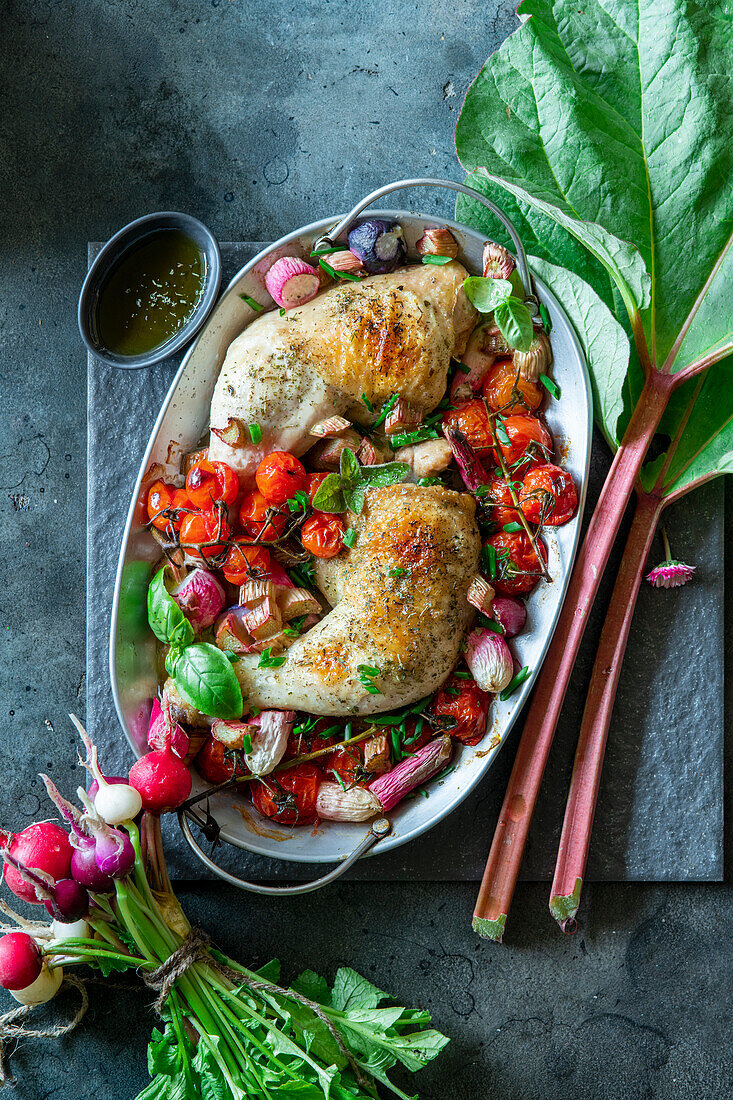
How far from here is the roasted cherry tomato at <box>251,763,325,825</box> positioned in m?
2.08

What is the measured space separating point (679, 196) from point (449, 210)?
66 centimetres

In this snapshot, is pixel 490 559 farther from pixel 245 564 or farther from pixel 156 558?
pixel 156 558

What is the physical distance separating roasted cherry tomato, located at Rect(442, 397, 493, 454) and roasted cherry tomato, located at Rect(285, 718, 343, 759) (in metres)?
0.81

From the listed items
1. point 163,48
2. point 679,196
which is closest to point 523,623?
point 679,196

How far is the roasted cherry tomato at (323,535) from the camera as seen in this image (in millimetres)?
2043

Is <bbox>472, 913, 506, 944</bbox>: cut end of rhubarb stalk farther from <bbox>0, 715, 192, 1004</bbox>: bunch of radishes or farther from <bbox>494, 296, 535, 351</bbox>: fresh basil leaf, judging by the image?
<bbox>494, 296, 535, 351</bbox>: fresh basil leaf

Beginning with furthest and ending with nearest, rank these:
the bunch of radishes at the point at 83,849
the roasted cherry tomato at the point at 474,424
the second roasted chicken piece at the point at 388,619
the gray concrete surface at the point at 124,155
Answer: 1. the gray concrete surface at the point at 124,155
2. the roasted cherry tomato at the point at 474,424
3. the second roasted chicken piece at the point at 388,619
4. the bunch of radishes at the point at 83,849

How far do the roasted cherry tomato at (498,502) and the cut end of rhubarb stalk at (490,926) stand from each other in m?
1.08

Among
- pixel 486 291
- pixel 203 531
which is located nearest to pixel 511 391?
pixel 486 291

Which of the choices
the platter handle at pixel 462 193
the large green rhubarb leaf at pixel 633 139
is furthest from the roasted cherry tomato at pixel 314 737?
the large green rhubarb leaf at pixel 633 139

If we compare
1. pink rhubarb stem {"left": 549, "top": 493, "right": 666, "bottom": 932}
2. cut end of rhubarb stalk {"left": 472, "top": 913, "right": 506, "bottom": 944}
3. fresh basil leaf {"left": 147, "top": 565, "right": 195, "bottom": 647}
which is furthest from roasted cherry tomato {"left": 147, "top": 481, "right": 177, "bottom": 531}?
cut end of rhubarb stalk {"left": 472, "top": 913, "right": 506, "bottom": 944}

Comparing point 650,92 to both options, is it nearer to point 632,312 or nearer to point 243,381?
point 632,312

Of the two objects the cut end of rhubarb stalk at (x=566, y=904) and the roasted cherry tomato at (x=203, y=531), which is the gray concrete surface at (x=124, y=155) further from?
the roasted cherry tomato at (x=203, y=531)

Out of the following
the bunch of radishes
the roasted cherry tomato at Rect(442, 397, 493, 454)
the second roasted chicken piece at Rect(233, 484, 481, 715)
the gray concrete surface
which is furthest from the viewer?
the gray concrete surface
